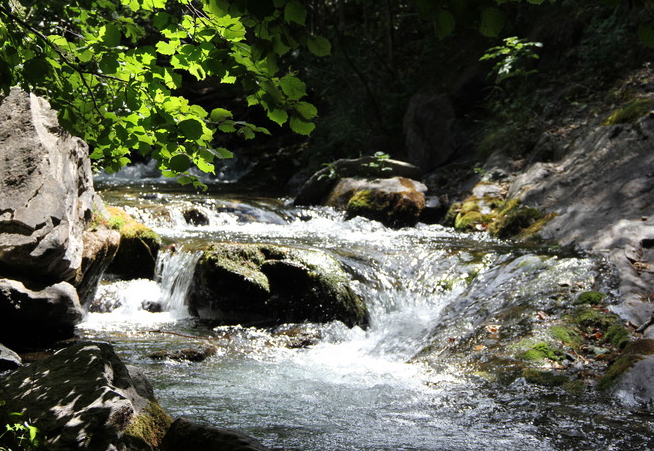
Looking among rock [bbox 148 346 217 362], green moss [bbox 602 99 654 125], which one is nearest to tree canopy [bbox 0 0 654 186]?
rock [bbox 148 346 217 362]

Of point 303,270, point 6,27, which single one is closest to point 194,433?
point 6,27

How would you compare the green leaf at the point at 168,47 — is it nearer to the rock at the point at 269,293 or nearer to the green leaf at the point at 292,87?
the green leaf at the point at 292,87

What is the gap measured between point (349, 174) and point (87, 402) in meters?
12.2

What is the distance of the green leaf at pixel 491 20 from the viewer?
1.67m

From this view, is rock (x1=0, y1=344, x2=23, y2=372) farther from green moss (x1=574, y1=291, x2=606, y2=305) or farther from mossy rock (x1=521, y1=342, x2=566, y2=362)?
green moss (x1=574, y1=291, x2=606, y2=305)

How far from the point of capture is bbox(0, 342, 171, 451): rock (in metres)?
3.06

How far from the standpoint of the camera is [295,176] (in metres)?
19.3

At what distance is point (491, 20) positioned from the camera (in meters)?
1.68

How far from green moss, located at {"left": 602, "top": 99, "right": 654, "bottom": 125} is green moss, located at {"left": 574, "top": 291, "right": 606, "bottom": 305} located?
5155 mm

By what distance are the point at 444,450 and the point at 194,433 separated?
161 cm

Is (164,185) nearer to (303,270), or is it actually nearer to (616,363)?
(303,270)

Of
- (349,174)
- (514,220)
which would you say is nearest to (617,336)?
(514,220)

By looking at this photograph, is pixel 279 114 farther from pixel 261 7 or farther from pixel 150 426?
pixel 150 426

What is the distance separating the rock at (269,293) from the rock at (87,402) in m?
3.92
